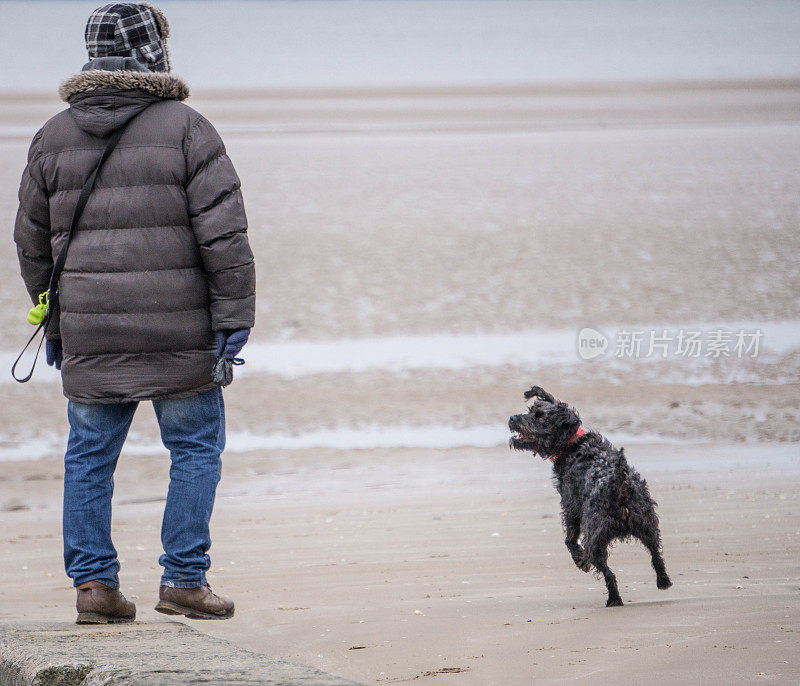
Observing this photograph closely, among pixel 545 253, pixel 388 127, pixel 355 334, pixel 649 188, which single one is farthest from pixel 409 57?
pixel 355 334

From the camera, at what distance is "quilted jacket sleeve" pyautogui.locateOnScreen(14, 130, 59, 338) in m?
3.20

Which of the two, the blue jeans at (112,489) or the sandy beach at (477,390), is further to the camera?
the sandy beach at (477,390)

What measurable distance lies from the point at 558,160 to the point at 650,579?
12.0 meters

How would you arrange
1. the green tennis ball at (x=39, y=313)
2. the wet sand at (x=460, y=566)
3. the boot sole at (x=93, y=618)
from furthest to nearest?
the green tennis ball at (x=39, y=313) < the boot sole at (x=93, y=618) < the wet sand at (x=460, y=566)

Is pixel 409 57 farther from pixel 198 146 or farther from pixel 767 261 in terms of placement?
pixel 198 146

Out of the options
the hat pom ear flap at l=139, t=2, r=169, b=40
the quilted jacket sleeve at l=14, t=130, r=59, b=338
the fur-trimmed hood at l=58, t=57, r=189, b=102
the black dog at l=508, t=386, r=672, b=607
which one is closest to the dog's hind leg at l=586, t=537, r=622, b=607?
the black dog at l=508, t=386, r=672, b=607

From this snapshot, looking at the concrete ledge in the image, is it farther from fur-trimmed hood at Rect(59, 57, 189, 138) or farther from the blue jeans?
fur-trimmed hood at Rect(59, 57, 189, 138)

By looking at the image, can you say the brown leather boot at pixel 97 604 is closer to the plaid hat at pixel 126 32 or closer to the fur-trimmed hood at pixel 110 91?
the fur-trimmed hood at pixel 110 91

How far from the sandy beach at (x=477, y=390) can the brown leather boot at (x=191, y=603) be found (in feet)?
0.48

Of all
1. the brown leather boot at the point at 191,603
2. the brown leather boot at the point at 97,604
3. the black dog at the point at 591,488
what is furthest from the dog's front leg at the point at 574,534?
the brown leather boot at the point at 97,604

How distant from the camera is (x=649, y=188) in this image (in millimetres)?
14086

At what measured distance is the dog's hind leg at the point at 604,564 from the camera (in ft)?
11.5

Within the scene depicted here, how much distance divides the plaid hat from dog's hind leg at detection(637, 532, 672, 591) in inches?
87.5

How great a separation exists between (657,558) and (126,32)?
242 cm
